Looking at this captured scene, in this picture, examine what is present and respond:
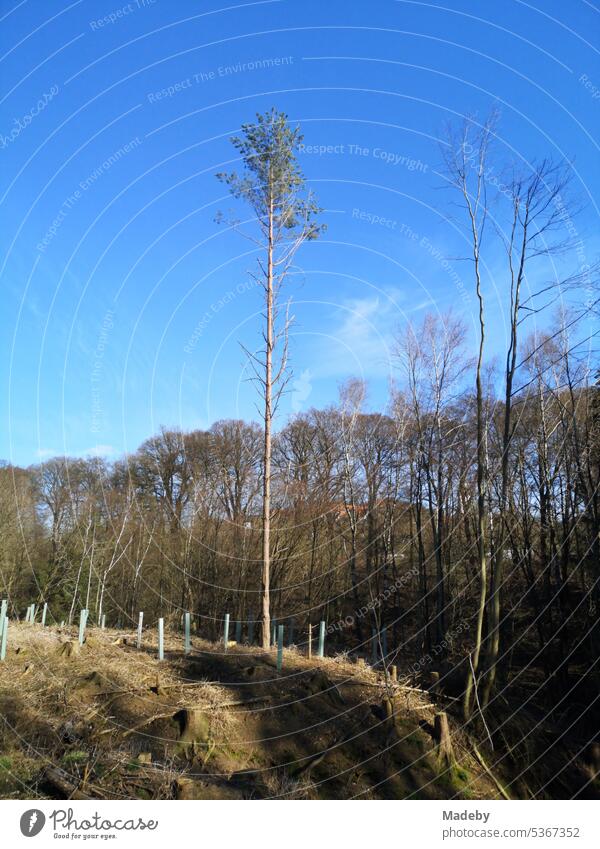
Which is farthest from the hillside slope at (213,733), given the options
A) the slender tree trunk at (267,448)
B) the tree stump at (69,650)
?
the slender tree trunk at (267,448)

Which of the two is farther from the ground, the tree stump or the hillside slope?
the tree stump

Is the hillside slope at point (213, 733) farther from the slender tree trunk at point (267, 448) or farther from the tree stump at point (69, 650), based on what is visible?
the slender tree trunk at point (267, 448)

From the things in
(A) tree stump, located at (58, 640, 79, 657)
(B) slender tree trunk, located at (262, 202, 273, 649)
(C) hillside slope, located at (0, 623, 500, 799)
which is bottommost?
(C) hillside slope, located at (0, 623, 500, 799)

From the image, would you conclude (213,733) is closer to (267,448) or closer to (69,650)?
(69,650)

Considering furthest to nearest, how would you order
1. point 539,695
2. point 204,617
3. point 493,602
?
point 204,617
point 539,695
point 493,602

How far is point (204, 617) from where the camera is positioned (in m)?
25.5

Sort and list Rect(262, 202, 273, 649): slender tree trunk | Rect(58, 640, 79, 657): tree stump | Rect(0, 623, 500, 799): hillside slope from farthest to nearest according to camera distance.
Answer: Rect(262, 202, 273, 649): slender tree trunk
Rect(58, 640, 79, 657): tree stump
Rect(0, 623, 500, 799): hillside slope

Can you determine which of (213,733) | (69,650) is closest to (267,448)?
(69,650)

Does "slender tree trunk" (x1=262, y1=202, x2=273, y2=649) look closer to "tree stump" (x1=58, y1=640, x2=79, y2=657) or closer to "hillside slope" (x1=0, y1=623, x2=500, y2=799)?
"hillside slope" (x1=0, y1=623, x2=500, y2=799)

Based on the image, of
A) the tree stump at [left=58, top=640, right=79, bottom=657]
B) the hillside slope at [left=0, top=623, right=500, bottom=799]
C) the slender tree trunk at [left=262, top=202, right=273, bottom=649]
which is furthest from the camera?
the slender tree trunk at [left=262, top=202, right=273, bottom=649]

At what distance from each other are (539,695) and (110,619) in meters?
21.0

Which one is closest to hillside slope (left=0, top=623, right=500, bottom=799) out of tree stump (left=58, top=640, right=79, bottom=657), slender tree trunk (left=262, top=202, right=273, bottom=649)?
tree stump (left=58, top=640, right=79, bottom=657)

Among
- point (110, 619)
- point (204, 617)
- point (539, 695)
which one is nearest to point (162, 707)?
point (539, 695)

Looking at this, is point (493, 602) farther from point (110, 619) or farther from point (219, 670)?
point (110, 619)
